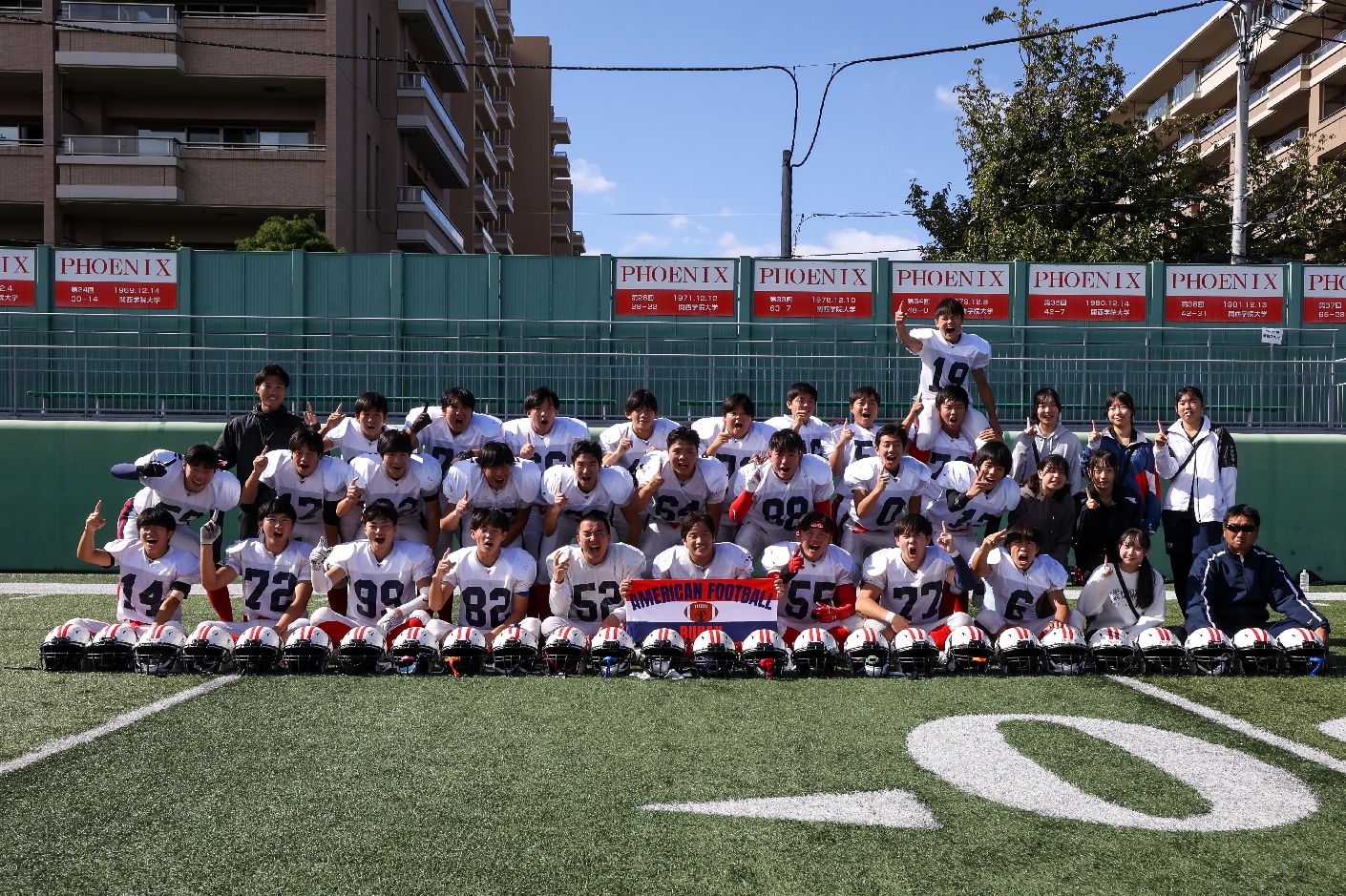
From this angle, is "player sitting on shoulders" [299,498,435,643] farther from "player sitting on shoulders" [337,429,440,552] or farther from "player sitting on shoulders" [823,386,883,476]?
"player sitting on shoulders" [823,386,883,476]

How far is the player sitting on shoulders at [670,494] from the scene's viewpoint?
713 cm

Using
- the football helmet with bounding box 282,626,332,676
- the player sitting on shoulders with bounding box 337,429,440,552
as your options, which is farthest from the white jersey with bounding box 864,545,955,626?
the football helmet with bounding box 282,626,332,676

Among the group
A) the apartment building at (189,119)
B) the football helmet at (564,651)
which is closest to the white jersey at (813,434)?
the football helmet at (564,651)

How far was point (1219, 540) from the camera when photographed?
294 inches

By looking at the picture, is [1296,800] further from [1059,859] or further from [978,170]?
[978,170]

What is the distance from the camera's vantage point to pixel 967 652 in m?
6.07

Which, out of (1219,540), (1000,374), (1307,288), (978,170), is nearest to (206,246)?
(978,170)

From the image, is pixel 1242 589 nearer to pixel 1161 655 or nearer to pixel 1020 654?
pixel 1161 655

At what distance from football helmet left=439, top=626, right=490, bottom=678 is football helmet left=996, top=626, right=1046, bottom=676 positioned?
2.83 m

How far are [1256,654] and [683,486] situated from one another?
3.46m

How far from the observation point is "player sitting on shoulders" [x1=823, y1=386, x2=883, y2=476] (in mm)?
7777

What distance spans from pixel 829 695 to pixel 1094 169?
19.4 meters

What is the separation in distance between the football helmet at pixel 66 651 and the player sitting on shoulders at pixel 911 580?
432 cm

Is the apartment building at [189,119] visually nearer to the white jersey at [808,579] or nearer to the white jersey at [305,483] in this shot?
the white jersey at [305,483]
